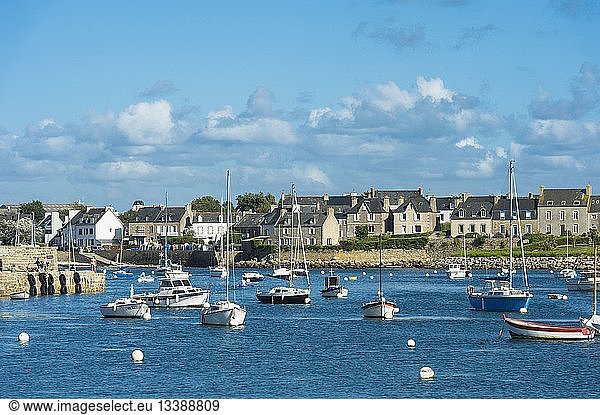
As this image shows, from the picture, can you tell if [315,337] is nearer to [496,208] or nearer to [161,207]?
[496,208]

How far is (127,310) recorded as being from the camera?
2141 inches

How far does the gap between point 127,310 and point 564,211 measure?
84587 millimetres

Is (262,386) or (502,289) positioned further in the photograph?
(502,289)

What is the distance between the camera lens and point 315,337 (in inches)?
1839

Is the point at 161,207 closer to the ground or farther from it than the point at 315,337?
farther from it

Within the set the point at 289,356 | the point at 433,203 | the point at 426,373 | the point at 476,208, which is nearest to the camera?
the point at 426,373

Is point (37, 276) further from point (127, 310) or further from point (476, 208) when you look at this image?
point (476, 208)

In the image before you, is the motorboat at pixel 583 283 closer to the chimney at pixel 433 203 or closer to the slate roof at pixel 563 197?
the slate roof at pixel 563 197

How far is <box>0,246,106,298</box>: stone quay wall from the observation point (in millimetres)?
70750

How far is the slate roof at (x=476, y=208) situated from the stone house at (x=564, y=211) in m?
6.33

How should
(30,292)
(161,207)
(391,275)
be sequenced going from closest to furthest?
(30,292)
(391,275)
(161,207)

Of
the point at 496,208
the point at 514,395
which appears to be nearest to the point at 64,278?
the point at 514,395

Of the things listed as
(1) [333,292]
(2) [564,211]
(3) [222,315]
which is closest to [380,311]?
(3) [222,315]
